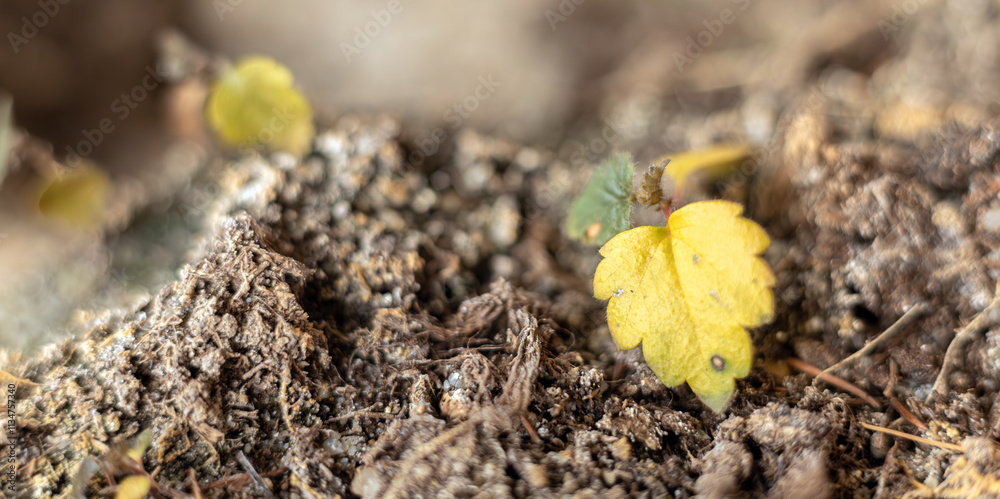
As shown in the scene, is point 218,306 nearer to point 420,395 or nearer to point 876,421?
point 420,395

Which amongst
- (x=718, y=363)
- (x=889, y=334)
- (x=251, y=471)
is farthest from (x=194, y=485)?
(x=889, y=334)

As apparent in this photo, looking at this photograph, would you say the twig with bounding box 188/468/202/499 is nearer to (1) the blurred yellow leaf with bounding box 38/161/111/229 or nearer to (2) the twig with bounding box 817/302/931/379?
(1) the blurred yellow leaf with bounding box 38/161/111/229

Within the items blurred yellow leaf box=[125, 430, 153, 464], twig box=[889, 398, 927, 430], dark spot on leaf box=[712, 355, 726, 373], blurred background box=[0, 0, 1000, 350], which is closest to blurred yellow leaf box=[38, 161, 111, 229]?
blurred background box=[0, 0, 1000, 350]

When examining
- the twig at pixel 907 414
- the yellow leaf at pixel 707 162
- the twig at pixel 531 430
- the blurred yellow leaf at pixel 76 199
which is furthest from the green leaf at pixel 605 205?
the blurred yellow leaf at pixel 76 199

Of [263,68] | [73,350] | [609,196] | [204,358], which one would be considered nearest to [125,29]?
[263,68]

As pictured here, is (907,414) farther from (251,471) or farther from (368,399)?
(251,471)

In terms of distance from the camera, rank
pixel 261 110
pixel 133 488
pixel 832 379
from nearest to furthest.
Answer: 1. pixel 133 488
2. pixel 832 379
3. pixel 261 110

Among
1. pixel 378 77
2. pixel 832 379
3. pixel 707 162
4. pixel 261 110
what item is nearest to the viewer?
pixel 832 379
